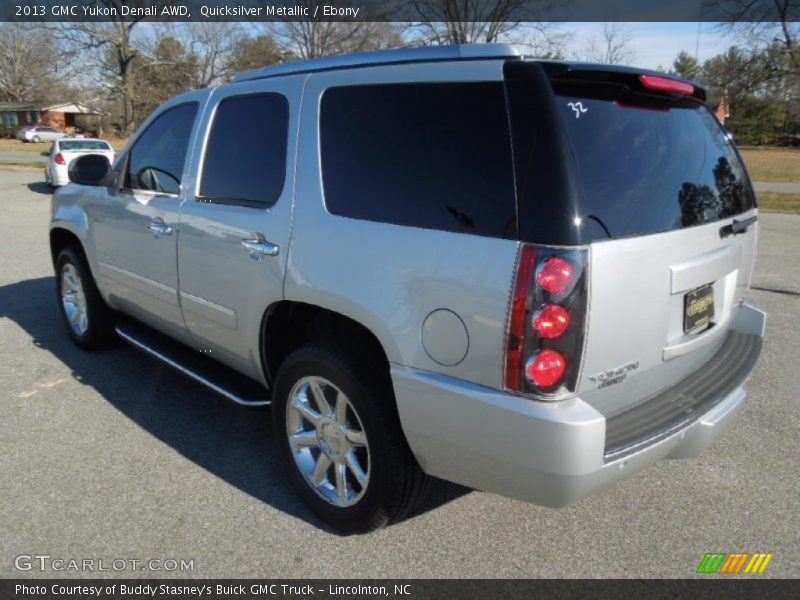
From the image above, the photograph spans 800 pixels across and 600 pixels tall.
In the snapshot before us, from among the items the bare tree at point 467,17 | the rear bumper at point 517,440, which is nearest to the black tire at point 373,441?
the rear bumper at point 517,440

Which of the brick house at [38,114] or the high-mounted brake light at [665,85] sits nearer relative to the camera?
the high-mounted brake light at [665,85]

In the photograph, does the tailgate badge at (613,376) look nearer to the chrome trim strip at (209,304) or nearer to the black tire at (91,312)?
the chrome trim strip at (209,304)

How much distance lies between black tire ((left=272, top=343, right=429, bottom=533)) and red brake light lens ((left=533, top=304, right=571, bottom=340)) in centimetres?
76

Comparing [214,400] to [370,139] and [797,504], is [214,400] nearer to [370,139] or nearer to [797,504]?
[370,139]

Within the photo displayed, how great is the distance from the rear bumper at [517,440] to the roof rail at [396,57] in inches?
46.3

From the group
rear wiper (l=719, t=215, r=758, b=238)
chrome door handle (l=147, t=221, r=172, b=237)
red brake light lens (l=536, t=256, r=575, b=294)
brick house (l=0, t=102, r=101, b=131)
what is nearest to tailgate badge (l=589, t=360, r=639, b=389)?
red brake light lens (l=536, t=256, r=575, b=294)

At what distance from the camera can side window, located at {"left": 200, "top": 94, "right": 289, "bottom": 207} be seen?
3.08 metres

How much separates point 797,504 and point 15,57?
351 ft

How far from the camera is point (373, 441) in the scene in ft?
8.45

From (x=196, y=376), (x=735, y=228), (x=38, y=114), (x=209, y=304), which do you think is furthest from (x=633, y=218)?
(x=38, y=114)

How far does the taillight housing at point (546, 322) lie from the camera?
2.07 meters

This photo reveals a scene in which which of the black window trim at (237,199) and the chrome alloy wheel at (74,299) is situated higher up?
the black window trim at (237,199)

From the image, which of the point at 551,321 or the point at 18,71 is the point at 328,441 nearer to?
the point at 551,321
